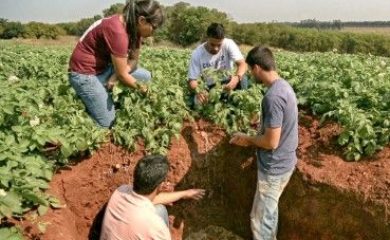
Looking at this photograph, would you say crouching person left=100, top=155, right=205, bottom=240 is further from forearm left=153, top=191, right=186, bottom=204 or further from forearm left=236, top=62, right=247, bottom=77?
forearm left=236, top=62, right=247, bottom=77

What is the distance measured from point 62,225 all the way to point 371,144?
262cm

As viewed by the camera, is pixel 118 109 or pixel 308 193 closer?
pixel 308 193

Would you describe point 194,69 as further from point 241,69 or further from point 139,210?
point 139,210

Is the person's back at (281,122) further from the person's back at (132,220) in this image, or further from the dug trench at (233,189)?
the person's back at (132,220)

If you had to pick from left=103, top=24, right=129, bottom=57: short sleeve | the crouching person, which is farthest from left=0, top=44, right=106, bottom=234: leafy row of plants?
→ left=103, top=24, right=129, bottom=57: short sleeve

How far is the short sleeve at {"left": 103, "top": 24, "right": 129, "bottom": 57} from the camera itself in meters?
4.25

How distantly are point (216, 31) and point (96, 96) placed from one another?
4.60ft

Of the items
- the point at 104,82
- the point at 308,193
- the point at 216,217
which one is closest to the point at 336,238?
the point at 308,193

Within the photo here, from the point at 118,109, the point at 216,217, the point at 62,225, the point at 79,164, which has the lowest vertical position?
the point at 216,217

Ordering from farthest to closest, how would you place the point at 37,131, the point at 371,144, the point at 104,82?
the point at 104,82, the point at 371,144, the point at 37,131

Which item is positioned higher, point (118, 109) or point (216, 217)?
point (118, 109)

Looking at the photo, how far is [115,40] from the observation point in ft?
14.0

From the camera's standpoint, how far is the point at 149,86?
475 cm

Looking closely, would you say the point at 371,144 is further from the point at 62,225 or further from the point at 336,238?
the point at 62,225
